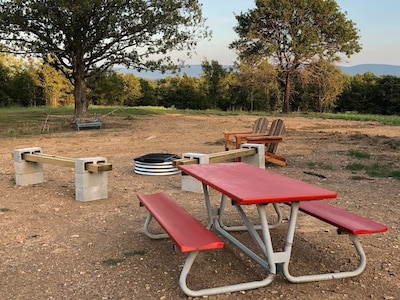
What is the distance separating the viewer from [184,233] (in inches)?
118

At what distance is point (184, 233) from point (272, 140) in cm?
503

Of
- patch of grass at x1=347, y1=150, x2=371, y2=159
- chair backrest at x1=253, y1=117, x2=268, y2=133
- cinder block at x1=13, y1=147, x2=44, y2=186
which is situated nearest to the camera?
cinder block at x1=13, y1=147, x2=44, y2=186

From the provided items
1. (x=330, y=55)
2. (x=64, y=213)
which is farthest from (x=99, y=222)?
(x=330, y=55)

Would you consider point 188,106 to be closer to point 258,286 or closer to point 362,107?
point 362,107

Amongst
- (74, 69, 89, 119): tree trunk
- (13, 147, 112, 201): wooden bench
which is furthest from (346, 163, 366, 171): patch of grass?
(74, 69, 89, 119): tree trunk

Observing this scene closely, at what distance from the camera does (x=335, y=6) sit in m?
27.6

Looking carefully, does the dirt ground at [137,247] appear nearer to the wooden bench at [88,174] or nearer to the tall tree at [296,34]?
the wooden bench at [88,174]

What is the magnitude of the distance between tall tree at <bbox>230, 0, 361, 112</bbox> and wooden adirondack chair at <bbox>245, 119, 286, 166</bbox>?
65.3 feet

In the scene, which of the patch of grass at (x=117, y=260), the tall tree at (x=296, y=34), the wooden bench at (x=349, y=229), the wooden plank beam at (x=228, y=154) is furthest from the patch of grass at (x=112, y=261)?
the tall tree at (x=296, y=34)

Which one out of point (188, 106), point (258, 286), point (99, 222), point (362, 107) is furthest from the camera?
point (188, 106)

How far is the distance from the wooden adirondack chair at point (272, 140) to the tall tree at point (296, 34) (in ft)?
65.3

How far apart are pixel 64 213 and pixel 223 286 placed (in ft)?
8.88

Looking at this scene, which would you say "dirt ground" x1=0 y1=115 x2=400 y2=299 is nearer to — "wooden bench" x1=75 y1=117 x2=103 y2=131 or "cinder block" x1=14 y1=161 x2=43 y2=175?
"cinder block" x1=14 y1=161 x2=43 y2=175

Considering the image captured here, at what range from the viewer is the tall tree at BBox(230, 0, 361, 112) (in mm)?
27141
